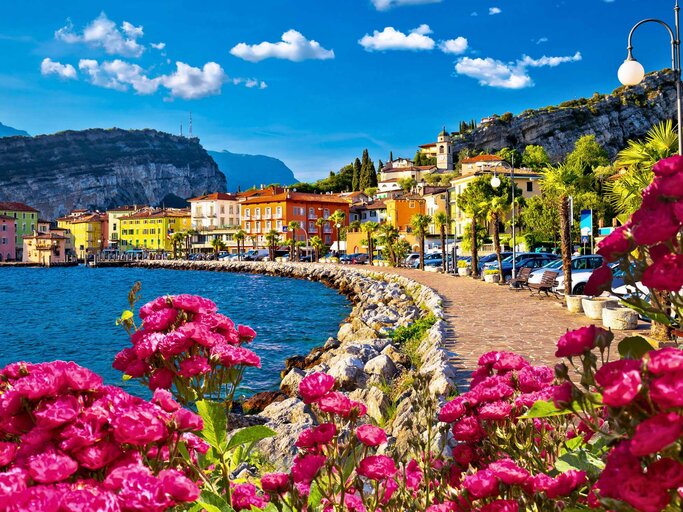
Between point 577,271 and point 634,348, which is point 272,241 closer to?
point 577,271

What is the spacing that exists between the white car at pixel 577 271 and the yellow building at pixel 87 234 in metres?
129

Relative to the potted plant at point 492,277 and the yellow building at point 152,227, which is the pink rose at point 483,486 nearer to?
the potted plant at point 492,277

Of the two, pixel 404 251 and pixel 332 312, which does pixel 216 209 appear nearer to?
pixel 404 251

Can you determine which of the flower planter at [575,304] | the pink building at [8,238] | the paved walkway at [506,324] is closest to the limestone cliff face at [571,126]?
the pink building at [8,238]

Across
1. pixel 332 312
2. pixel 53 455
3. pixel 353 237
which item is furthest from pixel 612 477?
pixel 353 237

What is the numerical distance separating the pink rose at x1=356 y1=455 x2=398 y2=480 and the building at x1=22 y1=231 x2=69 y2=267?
443ft

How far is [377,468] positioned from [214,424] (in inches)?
32.0

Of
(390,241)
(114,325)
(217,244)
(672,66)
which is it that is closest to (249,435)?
(672,66)

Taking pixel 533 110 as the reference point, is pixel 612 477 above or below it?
below

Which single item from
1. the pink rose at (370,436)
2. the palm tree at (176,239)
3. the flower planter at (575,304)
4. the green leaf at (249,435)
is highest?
the palm tree at (176,239)

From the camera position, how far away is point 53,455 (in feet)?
6.31

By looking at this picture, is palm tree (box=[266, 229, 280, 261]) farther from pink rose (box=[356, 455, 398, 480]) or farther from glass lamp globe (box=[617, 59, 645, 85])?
pink rose (box=[356, 455, 398, 480])

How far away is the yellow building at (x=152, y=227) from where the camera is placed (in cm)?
12875

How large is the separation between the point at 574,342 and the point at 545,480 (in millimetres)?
916
